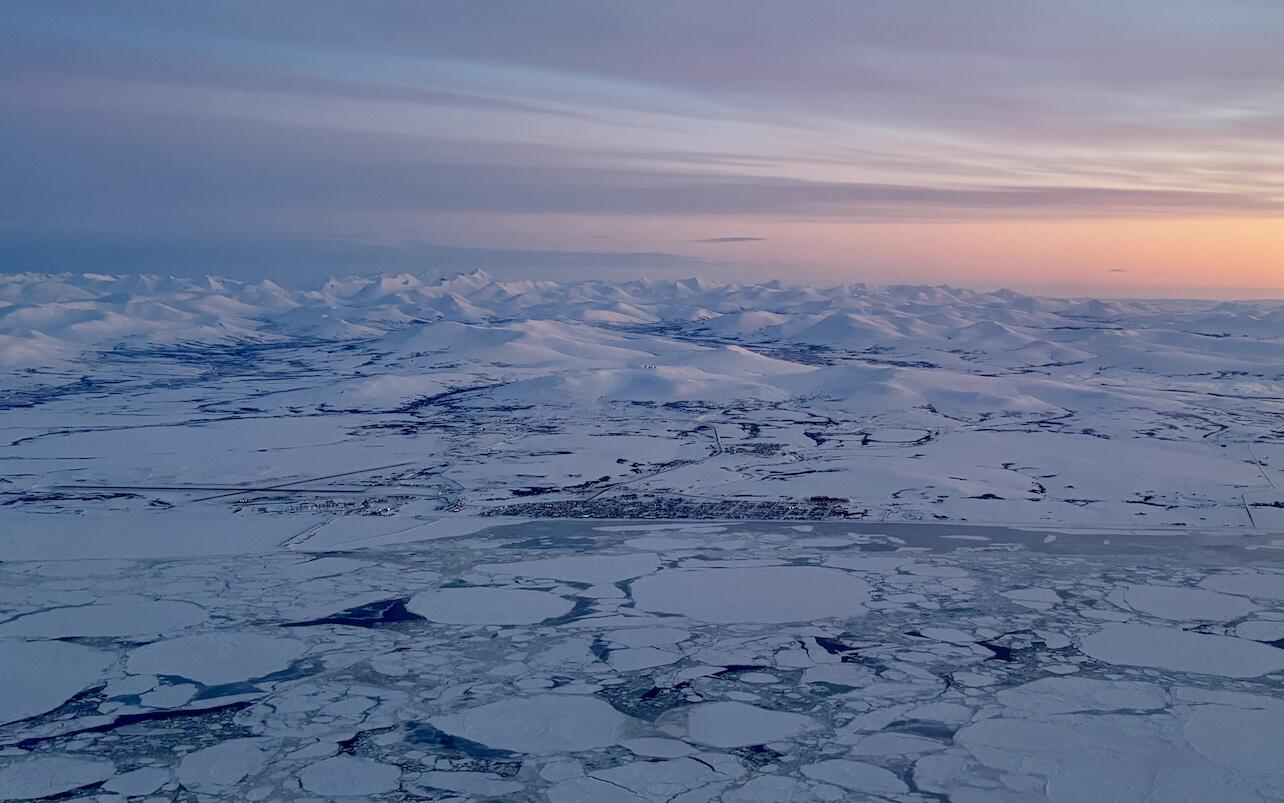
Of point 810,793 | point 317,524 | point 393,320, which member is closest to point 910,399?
point 317,524

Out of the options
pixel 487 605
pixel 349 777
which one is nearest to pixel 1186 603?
pixel 487 605

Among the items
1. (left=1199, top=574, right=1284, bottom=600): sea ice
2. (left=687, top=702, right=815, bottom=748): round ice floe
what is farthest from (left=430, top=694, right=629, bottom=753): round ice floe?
(left=1199, top=574, right=1284, bottom=600): sea ice

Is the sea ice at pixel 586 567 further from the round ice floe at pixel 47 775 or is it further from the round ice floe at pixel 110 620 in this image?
the round ice floe at pixel 47 775

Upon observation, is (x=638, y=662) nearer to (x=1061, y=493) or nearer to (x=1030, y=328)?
(x=1061, y=493)

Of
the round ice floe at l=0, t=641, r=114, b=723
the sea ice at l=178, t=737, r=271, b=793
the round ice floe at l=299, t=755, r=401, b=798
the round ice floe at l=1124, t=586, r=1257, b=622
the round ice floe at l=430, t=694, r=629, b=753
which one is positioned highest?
the round ice floe at l=1124, t=586, r=1257, b=622

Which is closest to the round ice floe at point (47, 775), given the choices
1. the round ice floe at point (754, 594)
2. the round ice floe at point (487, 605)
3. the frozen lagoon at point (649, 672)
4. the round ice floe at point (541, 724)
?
the frozen lagoon at point (649, 672)

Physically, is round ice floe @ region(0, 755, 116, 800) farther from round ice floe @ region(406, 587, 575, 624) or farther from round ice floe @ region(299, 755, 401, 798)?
round ice floe @ region(406, 587, 575, 624)
